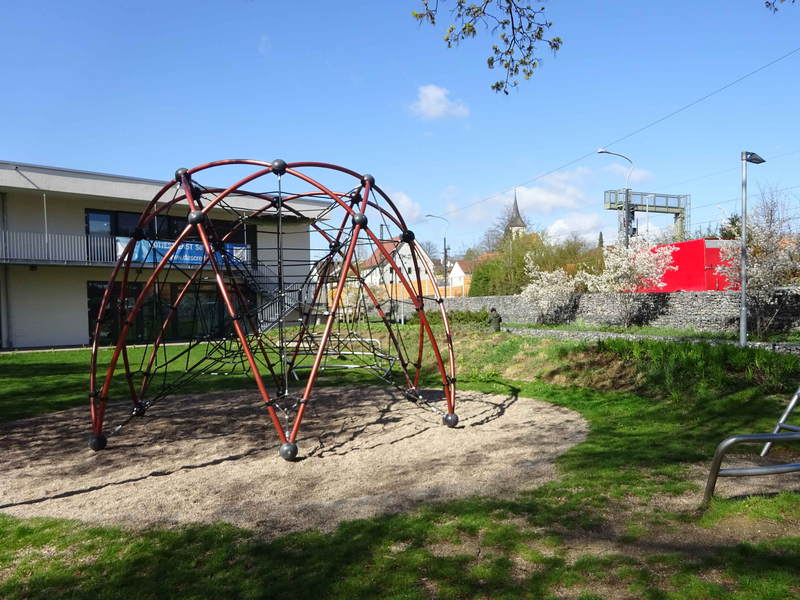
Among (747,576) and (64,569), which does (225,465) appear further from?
(747,576)

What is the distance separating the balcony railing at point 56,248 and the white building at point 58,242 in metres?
0.03

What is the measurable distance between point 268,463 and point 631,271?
2065 cm

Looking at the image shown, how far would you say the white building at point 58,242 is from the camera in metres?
22.2

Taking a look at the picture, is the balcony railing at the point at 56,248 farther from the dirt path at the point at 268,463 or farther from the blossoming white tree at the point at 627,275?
the blossoming white tree at the point at 627,275

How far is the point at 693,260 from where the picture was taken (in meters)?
26.3

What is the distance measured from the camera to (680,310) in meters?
22.4

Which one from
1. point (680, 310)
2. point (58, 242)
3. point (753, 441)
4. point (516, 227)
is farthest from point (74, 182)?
point (516, 227)

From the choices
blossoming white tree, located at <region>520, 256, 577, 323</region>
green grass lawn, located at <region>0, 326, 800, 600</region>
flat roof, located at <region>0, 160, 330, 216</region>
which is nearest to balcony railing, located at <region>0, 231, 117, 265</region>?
flat roof, located at <region>0, 160, 330, 216</region>

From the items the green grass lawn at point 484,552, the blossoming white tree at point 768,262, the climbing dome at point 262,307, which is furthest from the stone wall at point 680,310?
the green grass lawn at point 484,552

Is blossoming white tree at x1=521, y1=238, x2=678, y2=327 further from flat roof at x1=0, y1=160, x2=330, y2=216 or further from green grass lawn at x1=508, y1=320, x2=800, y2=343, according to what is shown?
flat roof at x1=0, y1=160, x2=330, y2=216

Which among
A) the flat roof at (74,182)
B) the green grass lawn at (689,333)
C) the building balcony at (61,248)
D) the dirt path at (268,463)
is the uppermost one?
the flat roof at (74,182)

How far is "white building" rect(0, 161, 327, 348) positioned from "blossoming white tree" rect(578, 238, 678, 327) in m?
12.5

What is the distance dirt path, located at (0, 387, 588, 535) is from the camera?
543cm

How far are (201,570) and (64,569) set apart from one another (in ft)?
3.18
